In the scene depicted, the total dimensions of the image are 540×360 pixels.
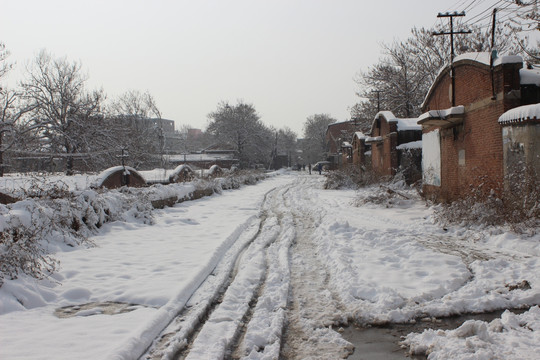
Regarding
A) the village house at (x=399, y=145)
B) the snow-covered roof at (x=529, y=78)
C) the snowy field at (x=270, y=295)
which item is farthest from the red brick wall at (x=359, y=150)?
the snowy field at (x=270, y=295)

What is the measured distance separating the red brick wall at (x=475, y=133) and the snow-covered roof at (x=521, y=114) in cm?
49

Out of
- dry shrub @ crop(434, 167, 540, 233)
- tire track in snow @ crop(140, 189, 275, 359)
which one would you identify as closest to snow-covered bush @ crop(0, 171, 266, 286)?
tire track in snow @ crop(140, 189, 275, 359)

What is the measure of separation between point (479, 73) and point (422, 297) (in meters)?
8.51

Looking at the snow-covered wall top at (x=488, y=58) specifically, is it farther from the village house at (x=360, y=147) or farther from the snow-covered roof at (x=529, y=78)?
the village house at (x=360, y=147)

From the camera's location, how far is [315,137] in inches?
3693

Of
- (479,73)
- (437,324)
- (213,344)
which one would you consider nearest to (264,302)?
(213,344)

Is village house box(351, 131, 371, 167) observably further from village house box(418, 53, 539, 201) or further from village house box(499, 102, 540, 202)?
village house box(499, 102, 540, 202)

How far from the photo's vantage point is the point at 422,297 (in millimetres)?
5012

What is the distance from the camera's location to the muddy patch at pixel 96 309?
4.58 meters

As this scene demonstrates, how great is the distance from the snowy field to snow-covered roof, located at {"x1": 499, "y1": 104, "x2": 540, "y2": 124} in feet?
Result: 8.78

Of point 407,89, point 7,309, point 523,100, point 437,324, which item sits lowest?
point 437,324

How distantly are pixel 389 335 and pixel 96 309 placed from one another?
353cm

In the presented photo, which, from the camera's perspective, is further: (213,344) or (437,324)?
(437,324)

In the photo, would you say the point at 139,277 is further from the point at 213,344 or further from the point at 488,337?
the point at 488,337
